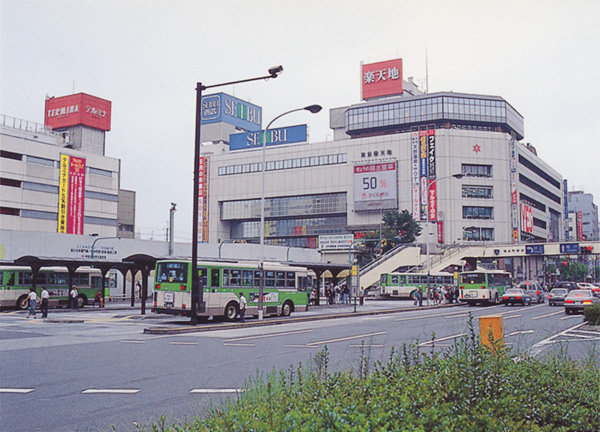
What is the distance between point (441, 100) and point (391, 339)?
84624 millimetres

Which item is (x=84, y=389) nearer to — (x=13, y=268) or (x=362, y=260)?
(x=13, y=268)

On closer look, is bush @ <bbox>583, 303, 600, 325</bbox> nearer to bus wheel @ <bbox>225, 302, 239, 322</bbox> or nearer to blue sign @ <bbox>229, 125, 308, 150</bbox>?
bus wheel @ <bbox>225, 302, 239, 322</bbox>

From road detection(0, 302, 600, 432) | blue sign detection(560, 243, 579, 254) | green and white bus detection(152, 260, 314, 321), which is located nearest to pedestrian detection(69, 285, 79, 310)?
green and white bus detection(152, 260, 314, 321)

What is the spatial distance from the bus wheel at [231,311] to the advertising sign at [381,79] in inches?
3142

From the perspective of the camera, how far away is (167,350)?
56.5ft

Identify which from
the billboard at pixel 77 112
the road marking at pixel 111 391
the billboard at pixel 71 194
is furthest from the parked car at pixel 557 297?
the billboard at pixel 77 112

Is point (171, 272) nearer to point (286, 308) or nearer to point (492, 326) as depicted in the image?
point (286, 308)

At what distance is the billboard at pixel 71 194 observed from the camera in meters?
79.2

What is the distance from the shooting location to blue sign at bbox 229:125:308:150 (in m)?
103

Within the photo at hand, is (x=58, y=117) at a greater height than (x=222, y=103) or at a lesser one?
lesser

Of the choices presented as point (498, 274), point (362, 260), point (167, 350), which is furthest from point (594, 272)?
point (167, 350)

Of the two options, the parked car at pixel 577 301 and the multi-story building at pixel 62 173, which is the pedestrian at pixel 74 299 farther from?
the multi-story building at pixel 62 173

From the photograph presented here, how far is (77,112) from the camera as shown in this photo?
301 ft

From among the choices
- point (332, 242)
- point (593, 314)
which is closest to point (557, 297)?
point (593, 314)
